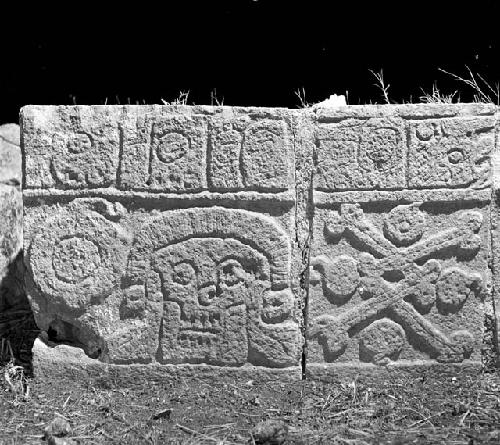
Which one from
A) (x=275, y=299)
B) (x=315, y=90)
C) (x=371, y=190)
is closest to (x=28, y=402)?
(x=275, y=299)

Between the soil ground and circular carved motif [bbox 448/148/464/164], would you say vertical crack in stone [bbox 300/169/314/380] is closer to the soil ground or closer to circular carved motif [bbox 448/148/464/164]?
→ the soil ground

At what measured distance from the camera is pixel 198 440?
8.87 feet

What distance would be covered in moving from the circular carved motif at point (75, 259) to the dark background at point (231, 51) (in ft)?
10.1

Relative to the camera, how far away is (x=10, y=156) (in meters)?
5.67

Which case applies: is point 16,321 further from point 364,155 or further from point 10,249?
point 364,155

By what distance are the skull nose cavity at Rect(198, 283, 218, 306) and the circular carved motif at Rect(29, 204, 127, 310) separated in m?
0.31

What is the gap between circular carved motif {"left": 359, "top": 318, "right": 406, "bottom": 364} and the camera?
9.82 feet

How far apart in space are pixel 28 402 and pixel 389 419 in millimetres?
1287

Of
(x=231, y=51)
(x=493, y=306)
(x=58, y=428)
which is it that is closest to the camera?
(x=58, y=428)

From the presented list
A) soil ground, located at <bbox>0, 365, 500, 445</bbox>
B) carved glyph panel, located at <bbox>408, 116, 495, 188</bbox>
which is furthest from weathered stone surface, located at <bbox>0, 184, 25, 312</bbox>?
carved glyph panel, located at <bbox>408, 116, 495, 188</bbox>

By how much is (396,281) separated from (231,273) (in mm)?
597

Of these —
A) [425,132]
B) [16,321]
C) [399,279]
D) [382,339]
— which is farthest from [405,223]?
[16,321]

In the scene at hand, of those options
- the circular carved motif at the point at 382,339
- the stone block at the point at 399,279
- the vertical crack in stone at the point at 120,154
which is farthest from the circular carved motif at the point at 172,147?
the circular carved motif at the point at 382,339

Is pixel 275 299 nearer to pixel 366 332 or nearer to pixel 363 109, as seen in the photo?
pixel 366 332
